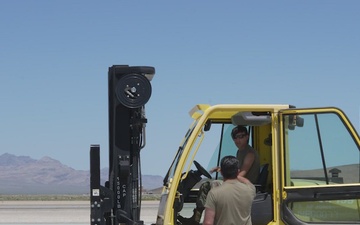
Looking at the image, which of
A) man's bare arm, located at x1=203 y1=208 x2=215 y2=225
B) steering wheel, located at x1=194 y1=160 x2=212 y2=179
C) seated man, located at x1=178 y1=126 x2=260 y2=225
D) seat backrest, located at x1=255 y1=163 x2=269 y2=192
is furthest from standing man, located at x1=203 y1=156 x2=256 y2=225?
steering wheel, located at x1=194 y1=160 x2=212 y2=179

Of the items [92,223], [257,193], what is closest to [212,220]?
[257,193]

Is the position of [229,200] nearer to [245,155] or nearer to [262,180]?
[262,180]

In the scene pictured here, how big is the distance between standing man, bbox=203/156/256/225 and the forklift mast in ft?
4.28

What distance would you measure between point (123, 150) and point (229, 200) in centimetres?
166

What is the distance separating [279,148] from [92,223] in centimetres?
221

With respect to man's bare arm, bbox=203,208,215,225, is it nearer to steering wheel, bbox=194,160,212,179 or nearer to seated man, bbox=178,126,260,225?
seated man, bbox=178,126,260,225

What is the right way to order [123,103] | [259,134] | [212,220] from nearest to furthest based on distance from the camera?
1. [212,220]
2. [123,103]
3. [259,134]

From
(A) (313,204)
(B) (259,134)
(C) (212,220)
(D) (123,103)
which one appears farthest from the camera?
(B) (259,134)

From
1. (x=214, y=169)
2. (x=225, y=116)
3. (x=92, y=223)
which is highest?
(x=225, y=116)

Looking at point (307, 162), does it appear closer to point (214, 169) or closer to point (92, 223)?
point (214, 169)

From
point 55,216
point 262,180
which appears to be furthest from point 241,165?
point 55,216

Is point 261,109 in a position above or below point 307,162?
above

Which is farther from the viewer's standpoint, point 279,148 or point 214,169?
point 214,169

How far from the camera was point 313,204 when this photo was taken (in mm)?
7234
